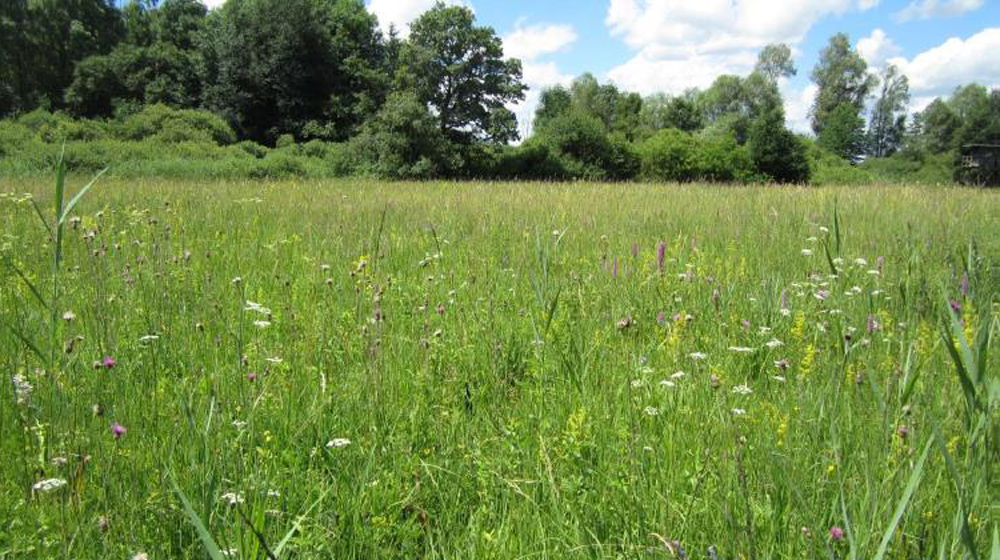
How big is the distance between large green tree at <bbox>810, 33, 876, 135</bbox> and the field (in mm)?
71873

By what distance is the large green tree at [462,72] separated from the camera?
2616 centimetres

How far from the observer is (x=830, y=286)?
10.2ft

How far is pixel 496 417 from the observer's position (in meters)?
1.93

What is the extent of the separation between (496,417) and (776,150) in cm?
2856

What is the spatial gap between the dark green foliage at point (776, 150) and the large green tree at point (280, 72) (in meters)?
20.0

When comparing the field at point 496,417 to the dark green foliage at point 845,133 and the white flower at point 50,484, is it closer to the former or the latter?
the white flower at point 50,484

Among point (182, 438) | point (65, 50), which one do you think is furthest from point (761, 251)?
point (65, 50)

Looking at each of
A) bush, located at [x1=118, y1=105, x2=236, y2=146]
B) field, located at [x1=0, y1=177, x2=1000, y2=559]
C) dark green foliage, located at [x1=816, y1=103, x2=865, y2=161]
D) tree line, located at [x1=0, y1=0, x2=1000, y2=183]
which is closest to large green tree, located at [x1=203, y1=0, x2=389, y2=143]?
tree line, located at [x1=0, y1=0, x2=1000, y2=183]

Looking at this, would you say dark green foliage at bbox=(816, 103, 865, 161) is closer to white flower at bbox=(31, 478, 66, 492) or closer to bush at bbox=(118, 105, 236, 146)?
bush at bbox=(118, 105, 236, 146)

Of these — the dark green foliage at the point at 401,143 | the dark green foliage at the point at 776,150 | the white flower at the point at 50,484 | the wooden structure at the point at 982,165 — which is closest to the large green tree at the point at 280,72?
the dark green foliage at the point at 401,143

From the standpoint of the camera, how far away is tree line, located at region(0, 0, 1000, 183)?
2488 centimetres

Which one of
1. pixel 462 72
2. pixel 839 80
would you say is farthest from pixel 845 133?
pixel 462 72

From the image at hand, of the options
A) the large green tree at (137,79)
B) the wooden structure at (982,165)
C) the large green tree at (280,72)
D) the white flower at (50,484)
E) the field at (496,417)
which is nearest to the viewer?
the white flower at (50,484)

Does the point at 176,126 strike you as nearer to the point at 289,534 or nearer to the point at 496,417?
the point at 496,417
